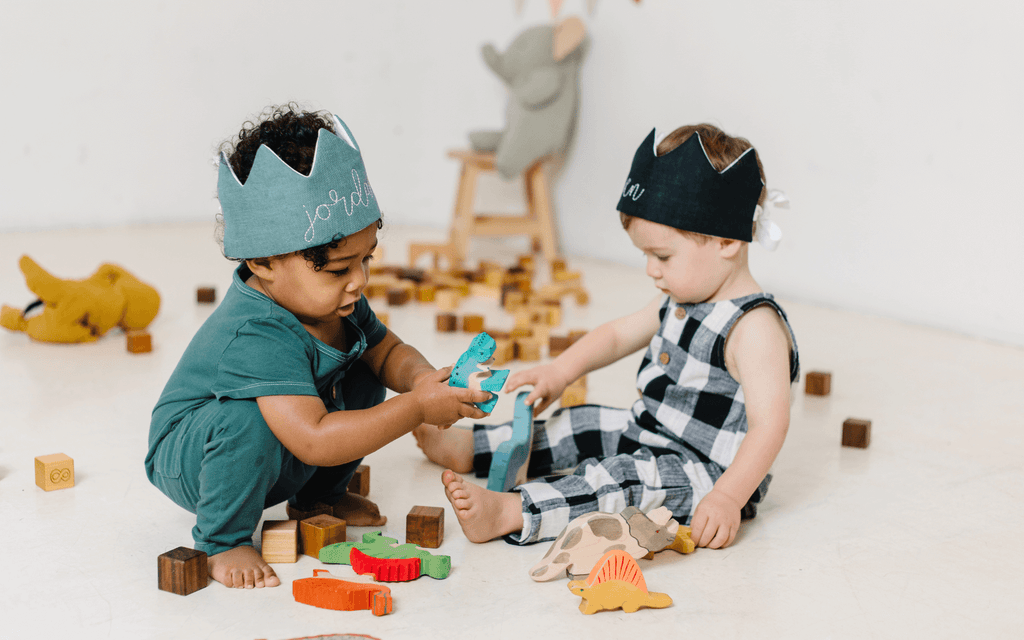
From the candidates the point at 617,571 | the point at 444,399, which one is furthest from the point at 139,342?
the point at 617,571

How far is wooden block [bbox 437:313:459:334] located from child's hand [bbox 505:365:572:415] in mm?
1073

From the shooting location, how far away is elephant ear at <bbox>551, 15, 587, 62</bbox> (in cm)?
374

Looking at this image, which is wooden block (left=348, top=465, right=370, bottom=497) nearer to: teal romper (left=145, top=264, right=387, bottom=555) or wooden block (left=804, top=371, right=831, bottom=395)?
teal romper (left=145, top=264, right=387, bottom=555)

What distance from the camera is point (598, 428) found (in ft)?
5.46

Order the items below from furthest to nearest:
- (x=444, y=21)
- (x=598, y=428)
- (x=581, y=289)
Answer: (x=444, y=21), (x=581, y=289), (x=598, y=428)

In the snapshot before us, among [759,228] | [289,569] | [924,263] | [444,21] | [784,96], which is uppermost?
[444,21]

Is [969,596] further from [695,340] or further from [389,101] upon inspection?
[389,101]

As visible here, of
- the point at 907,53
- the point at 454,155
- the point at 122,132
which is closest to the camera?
the point at 907,53

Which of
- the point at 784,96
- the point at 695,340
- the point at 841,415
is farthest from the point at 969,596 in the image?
the point at 784,96

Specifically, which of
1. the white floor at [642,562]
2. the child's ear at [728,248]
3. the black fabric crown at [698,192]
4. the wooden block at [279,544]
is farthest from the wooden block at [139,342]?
the child's ear at [728,248]

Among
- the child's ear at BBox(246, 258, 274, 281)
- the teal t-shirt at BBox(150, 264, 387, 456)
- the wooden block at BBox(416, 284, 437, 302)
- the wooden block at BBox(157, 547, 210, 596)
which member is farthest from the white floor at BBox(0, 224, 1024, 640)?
the wooden block at BBox(416, 284, 437, 302)

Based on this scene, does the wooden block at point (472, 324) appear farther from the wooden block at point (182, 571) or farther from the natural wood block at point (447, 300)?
the wooden block at point (182, 571)

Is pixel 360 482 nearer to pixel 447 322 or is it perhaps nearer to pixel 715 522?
pixel 715 522

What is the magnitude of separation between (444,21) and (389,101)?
20.1 inches
